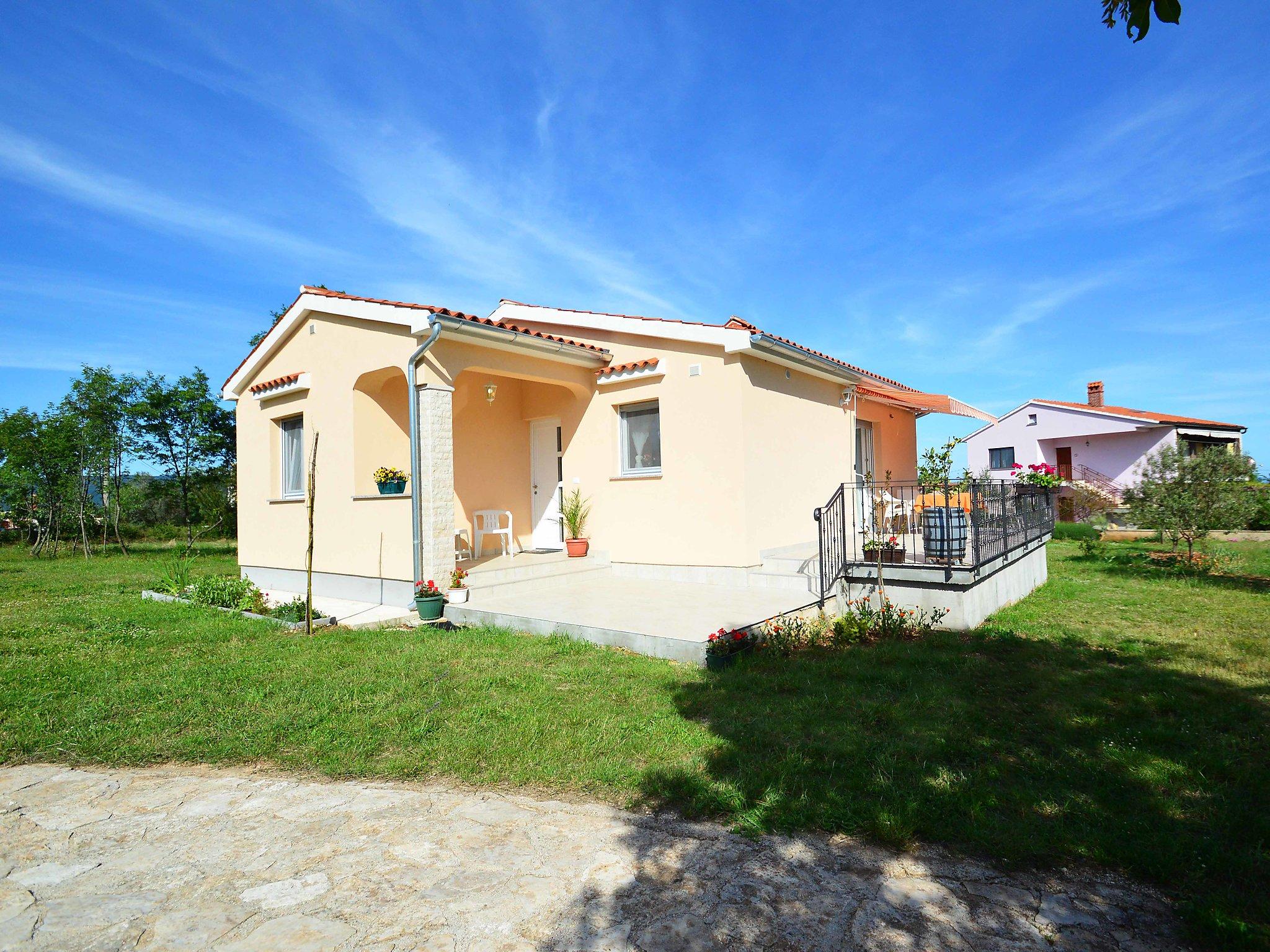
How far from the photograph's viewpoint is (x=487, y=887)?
2.75m

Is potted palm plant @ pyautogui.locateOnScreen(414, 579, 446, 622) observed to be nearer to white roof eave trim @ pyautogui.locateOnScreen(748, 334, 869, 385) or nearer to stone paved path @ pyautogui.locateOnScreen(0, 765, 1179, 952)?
stone paved path @ pyautogui.locateOnScreen(0, 765, 1179, 952)

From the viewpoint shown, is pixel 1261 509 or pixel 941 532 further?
pixel 1261 509

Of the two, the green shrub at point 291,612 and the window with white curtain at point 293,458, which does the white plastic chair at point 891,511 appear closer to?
the green shrub at point 291,612

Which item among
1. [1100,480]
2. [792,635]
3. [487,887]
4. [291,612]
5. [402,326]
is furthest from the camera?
[1100,480]

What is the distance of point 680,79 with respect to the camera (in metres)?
11.1

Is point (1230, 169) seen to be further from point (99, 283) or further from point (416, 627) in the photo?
point (99, 283)

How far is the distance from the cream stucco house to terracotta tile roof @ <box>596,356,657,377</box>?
0.08 ft

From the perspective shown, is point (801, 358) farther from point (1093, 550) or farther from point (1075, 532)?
point (1075, 532)

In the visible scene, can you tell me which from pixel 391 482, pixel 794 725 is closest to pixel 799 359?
pixel 391 482

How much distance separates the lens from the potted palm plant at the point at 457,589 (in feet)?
27.3

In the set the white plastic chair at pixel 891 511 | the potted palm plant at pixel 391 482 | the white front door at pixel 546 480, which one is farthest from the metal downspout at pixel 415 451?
the white plastic chair at pixel 891 511

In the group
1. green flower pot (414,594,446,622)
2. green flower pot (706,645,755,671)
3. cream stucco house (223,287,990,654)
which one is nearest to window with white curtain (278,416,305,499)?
cream stucco house (223,287,990,654)

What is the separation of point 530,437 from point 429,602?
4691mm

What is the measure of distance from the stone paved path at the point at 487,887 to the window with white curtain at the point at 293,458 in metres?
9.04
